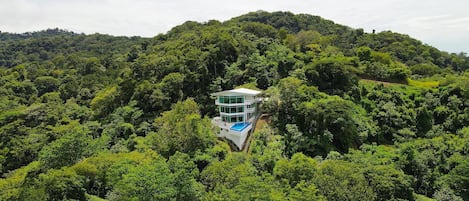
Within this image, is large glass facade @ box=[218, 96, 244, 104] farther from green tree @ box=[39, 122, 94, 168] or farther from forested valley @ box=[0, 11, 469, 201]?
green tree @ box=[39, 122, 94, 168]

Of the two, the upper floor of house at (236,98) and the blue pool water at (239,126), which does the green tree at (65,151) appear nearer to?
the upper floor of house at (236,98)

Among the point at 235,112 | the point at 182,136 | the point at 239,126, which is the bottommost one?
the point at 182,136

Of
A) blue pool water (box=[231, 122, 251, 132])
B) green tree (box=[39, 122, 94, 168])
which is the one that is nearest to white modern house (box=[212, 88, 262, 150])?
blue pool water (box=[231, 122, 251, 132])

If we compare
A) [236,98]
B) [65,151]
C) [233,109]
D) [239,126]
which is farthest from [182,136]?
[65,151]

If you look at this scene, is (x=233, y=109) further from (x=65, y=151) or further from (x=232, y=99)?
(x=65, y=151)

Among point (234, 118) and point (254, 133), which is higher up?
point (234, 118)

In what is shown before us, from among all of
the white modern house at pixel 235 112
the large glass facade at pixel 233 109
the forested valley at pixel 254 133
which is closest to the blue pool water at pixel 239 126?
the white modern house at pixel 235 112
